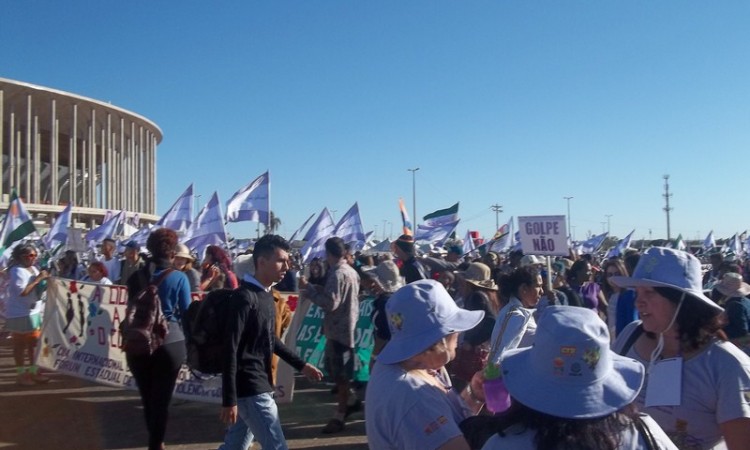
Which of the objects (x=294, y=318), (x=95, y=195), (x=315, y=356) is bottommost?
(x=315, y=356)

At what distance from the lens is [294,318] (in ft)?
25.0

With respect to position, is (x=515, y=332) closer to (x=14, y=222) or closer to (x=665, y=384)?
(x=665, y=384)

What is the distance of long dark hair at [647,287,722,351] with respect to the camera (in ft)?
7.84

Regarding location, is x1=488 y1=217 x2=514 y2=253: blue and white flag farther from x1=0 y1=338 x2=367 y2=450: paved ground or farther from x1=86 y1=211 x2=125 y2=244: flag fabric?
x1=0 y1=338 x2=367 y2=450: paved ground

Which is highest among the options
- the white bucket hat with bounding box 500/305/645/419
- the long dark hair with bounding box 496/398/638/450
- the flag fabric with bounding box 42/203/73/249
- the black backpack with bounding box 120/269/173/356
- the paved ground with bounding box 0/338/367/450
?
the flag fabric with bounding box 42/203/73/249

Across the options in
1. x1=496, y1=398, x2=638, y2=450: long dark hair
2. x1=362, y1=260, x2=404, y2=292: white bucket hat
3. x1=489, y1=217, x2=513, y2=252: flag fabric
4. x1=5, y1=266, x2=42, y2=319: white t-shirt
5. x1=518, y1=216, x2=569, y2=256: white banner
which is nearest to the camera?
x1=496, y1=398, x2=638, y2=450: long dark hair

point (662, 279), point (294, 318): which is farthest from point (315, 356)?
point (662, 279)

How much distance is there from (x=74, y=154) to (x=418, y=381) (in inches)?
2458

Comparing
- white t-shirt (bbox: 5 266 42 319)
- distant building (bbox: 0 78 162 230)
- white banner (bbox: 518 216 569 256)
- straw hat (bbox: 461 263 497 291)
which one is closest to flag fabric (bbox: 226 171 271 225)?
white t-shirt (bbox: 5 266 42 319)

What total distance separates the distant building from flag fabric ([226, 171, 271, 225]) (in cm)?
4295

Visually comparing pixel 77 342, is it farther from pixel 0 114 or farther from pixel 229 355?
pixel 0 114

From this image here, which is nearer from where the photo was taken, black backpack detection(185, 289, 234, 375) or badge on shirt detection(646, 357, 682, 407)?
badge on shirt detection(646, 357, 682, 407)

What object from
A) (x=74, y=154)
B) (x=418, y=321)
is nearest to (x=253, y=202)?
(x=418, y=321)

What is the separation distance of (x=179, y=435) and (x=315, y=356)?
1961mm
